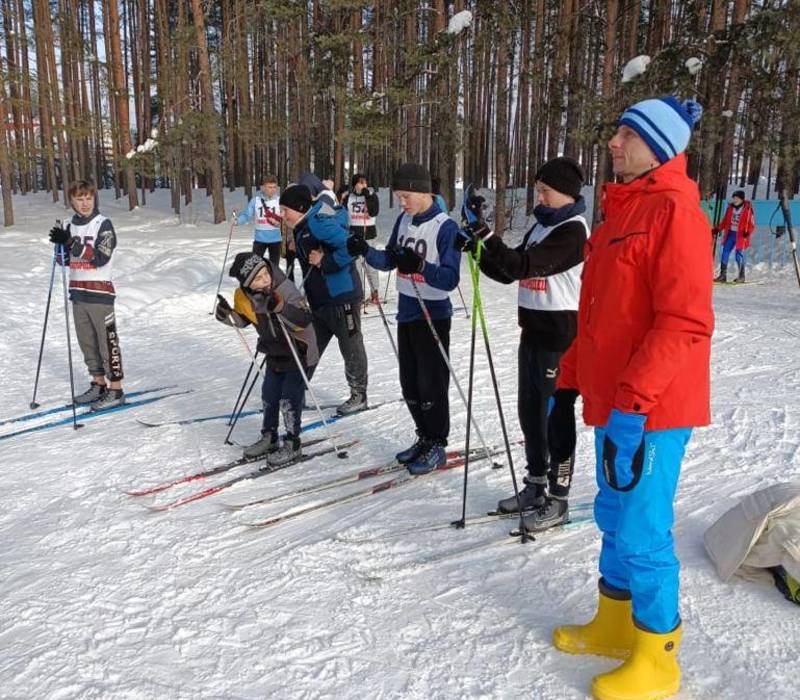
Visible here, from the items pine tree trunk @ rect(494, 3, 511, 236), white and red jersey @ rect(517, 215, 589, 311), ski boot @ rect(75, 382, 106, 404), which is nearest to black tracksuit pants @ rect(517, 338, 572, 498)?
white and red jersey @ rect(517, 215, 589, 311)

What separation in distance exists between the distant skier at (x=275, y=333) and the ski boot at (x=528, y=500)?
1528 mm

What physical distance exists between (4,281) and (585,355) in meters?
11.1

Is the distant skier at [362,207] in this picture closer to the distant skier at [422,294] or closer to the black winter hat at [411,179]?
the distant skier at [422,294]

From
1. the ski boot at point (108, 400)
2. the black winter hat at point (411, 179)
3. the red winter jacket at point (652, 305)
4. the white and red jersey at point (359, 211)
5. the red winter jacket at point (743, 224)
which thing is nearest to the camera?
the red winter jacket at point (652, 305)

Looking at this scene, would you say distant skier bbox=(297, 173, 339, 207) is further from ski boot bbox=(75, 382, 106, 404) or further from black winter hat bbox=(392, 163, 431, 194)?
ski boot bbox=(75, 382, 106, 404)

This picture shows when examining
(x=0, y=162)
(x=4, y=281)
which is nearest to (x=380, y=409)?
(x=4, y=281)

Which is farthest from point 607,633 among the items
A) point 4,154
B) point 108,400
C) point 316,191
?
point 4,154

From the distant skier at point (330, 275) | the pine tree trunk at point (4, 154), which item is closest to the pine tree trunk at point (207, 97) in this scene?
the pine tree trunk at point (4, 154)

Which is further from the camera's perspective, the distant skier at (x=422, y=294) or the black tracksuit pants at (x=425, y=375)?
the black tracksuit pants at (x=425, y=375)

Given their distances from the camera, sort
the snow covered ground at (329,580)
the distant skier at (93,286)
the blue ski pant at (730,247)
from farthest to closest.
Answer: the blue ski pant at (730,247)
the distant skier at (93,286)
the snow covered ground at (329,580)

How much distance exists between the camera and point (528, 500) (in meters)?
3.36

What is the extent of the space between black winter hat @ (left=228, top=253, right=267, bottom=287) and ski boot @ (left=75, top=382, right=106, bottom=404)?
262 centimetres

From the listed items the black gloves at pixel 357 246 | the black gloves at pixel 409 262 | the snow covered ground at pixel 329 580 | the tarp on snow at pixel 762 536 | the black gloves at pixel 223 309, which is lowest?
the snow covered ground at pixel 329 580

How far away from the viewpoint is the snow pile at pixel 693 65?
12180 millimetres
